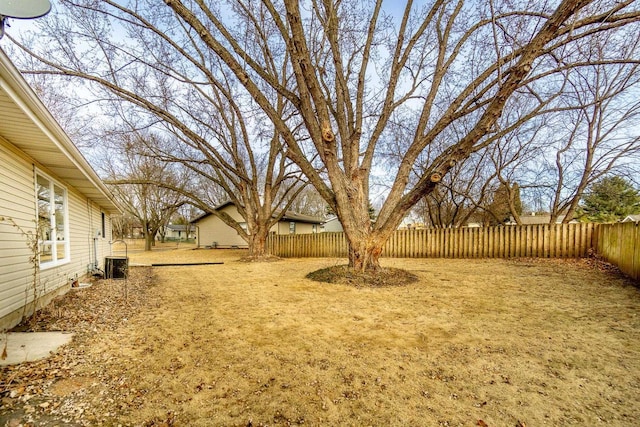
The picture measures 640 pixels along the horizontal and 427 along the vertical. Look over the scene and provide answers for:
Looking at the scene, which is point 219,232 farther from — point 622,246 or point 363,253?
point 622,246

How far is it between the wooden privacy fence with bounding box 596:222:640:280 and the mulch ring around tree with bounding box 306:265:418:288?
14.5 feet

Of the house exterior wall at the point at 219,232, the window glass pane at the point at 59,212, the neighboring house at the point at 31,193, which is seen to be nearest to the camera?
the neighboring house at the point at 31,193

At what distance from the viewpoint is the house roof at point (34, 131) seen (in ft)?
8.56

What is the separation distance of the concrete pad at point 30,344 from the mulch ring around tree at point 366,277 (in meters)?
4.85

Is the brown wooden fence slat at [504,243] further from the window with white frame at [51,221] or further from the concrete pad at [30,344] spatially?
the concrete pad at [30,344]

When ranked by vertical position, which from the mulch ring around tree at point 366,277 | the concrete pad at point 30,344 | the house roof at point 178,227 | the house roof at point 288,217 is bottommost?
the house roof at point 178,227

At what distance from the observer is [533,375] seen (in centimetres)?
244

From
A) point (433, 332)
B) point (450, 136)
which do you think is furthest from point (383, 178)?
point (433, 332)

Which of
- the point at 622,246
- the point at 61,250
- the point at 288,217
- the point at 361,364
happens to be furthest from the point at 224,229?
the point at 622,246

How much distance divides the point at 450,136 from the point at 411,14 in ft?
24.1

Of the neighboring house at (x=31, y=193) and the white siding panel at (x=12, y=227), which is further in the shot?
the white siding panel at (x=12, y=227)

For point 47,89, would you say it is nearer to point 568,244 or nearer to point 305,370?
point 305,370

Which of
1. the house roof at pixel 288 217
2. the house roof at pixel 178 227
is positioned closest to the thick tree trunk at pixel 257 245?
the house roof at pixel 288 217

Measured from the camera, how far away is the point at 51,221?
5.45 meters
